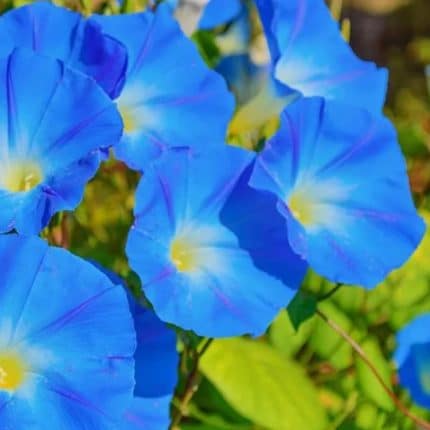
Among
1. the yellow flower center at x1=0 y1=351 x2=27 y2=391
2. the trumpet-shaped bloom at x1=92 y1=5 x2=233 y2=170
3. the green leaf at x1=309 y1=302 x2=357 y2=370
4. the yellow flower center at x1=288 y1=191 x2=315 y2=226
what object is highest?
the trumpet-shaped bloom at x1=92 y1=5 x2=233 y2=170

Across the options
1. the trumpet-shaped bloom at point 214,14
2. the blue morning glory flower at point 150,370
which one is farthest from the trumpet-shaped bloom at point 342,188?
the trumpet-shaped bloom at point 214,14

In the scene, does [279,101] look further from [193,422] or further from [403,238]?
[193,422]

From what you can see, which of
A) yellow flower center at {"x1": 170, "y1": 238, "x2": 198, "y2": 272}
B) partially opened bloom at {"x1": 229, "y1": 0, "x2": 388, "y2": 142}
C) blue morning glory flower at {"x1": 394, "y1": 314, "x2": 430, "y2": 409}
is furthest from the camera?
blue morning glory flower at {"x1": 394, "y1": 314, "x2": 430, "y2": 409}

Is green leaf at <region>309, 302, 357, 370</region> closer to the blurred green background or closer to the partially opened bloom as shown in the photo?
the blurred green background

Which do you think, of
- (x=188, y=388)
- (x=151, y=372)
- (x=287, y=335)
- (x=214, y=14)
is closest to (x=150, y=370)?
(x=151, y=372)

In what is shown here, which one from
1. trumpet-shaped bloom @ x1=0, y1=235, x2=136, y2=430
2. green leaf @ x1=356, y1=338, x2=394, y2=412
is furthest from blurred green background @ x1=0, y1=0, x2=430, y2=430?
trumpet-shaped bloom @ x1=0, y1=235, x2=136, y2=430

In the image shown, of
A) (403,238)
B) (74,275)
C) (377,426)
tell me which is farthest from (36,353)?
(377,426)
